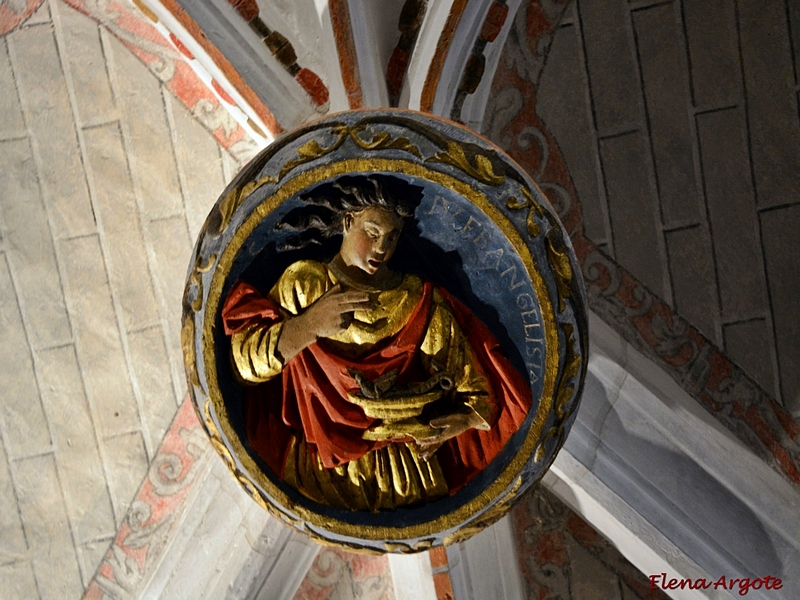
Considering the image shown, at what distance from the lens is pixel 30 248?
385cm

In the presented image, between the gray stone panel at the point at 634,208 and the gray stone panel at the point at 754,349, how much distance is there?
358 mm

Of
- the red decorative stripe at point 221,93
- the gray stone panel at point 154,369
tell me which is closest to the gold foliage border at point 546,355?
the red decorative stripe at point 221,93

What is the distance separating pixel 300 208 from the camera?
2344 mm

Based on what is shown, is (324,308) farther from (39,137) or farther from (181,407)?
(39,137)

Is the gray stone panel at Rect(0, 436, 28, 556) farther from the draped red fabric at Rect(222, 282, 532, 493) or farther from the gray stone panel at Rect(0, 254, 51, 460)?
the draped red fabric at Rect(222, 282, 532, 493)

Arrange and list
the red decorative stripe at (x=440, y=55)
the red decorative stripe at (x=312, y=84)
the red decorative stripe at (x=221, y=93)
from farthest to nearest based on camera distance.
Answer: the red decorative stripe at (x=221, y=93) → the red decorative stripe at (x=312, y=84) → the red decorative stripe at (x=440, y=55)

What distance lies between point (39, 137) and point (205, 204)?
802 millimetres

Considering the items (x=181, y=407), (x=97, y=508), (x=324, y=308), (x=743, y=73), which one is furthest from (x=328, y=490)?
(x=743, y=73)

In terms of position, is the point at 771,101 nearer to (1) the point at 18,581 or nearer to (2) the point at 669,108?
(2) the point at 669,108

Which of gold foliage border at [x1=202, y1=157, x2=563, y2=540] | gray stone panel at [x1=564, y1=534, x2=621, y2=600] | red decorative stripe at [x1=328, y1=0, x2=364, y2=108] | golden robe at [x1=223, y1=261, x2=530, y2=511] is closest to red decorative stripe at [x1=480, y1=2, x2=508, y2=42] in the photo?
red decorative stripe at [x1=328, y1=0, x2=364, y2=108]

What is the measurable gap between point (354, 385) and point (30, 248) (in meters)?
2.23

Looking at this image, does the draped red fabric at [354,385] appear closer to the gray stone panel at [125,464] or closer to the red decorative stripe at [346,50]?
the red decorative stripe at [346,50]

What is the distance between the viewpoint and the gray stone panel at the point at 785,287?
12.0 feet

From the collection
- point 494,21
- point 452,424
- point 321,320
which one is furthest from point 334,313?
point 494,21
